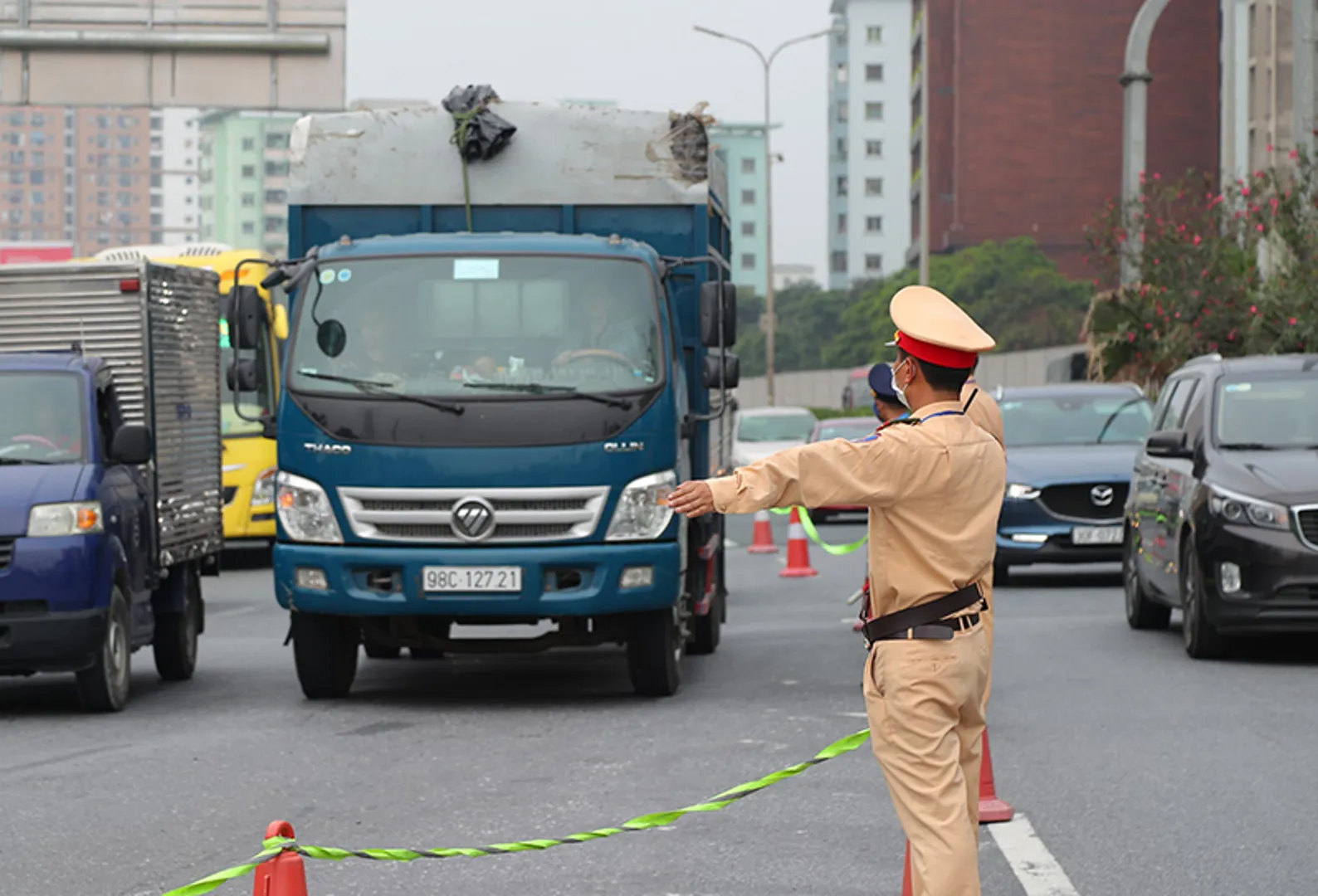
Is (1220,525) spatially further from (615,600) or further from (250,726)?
(250,726)

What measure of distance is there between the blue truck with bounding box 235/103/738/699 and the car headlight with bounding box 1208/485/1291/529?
2859 mm

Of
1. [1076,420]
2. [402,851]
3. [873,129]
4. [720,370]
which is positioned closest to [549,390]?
[720,370]

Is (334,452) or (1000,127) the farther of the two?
(1000,127)

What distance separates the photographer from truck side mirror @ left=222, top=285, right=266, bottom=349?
12461 millimetres

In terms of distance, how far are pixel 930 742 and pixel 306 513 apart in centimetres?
709

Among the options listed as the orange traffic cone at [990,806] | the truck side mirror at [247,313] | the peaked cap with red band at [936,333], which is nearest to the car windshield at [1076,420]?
the truck side mirror at [247,313]

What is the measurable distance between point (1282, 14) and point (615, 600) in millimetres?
68537

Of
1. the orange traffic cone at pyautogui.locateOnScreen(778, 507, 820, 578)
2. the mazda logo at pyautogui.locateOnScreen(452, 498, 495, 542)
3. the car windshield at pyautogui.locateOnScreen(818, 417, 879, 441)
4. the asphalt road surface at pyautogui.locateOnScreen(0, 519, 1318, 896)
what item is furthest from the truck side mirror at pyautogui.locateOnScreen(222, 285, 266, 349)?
the car windshield at pyautogui.locateOnScreen(818, 417, 879, 441)

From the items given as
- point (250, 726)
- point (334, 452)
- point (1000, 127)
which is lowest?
point (250, 726)

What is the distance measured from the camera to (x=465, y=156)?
44.9ft

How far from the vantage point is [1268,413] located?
14891mm

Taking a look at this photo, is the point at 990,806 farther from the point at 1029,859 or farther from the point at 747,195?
the point at 747,195

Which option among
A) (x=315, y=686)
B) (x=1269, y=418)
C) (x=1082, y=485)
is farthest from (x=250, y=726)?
(x=1082, y=485)

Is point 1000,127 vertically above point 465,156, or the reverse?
point 1000,127
